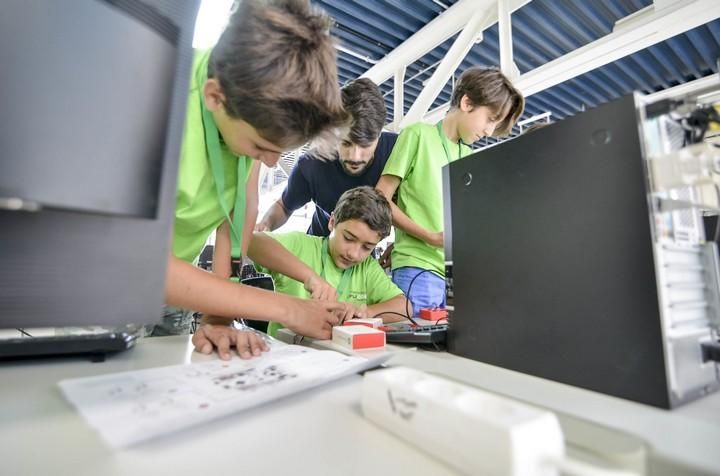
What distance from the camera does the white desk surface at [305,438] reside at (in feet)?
0.80

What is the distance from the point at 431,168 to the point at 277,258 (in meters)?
0.61

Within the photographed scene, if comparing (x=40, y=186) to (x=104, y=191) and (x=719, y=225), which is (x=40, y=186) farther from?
(x=719, y=225)

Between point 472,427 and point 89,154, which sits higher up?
point 89,154

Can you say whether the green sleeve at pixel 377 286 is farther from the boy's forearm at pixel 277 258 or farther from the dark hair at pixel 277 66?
the dark hair at pixel 277 66

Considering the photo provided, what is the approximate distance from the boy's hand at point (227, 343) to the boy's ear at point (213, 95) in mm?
363

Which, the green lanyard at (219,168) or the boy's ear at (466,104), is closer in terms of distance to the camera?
the green lanyard at (219,168)

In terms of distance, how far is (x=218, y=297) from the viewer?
62cm

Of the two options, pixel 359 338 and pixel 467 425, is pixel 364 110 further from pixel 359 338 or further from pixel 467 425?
pixel 467 425

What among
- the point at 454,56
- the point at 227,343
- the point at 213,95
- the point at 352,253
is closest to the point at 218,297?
the point at 227,343

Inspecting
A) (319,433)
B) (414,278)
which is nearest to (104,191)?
(319,433)

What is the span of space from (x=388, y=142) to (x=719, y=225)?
1.33 m

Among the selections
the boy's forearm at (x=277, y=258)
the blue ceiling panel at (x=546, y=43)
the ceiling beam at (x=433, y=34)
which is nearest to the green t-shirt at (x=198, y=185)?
the boy's forearm at (x=277, y=258)

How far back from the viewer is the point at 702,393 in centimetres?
36

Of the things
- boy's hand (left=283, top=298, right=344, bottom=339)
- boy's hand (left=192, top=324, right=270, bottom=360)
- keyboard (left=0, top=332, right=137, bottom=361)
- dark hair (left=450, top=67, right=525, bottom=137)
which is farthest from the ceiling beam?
keyboard (left=0, top=332, right=137, bottom=361)
